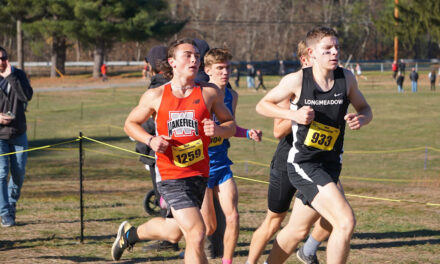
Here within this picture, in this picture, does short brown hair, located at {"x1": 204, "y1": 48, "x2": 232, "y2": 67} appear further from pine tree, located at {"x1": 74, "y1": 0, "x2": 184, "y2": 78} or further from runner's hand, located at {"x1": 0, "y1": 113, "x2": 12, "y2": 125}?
pine tree, located at {"x1": 74, "y1": 0, "x2": 184, "y2": 78}

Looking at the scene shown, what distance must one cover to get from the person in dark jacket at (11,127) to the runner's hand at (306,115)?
14.0 feet

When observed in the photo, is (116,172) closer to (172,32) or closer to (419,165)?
(419,165)

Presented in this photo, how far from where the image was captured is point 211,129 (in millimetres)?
5047

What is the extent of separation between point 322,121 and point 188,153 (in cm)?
108

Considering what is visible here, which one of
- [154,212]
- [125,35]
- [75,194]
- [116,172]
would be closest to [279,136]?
[154,212]

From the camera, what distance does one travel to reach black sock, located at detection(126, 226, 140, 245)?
247 inches

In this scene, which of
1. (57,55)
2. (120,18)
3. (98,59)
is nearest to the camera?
(120,18)

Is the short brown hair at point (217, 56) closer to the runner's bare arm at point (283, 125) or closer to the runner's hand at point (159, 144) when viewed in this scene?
the runner's bare arm at point (283, 125)

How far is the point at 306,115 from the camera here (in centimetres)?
506

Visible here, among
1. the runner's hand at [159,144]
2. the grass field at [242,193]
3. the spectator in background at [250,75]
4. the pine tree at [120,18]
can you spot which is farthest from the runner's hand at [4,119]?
the pine tree at [120,18]

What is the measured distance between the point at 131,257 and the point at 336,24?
80.6 m

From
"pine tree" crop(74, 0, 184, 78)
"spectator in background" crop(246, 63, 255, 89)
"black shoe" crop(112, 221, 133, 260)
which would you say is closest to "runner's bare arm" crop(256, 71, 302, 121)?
"black shoe" crop(112, 221, 133, 260)

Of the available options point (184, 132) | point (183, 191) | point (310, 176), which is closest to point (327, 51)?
point (310, 176)

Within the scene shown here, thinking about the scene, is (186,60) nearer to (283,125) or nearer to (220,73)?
(283,125)
